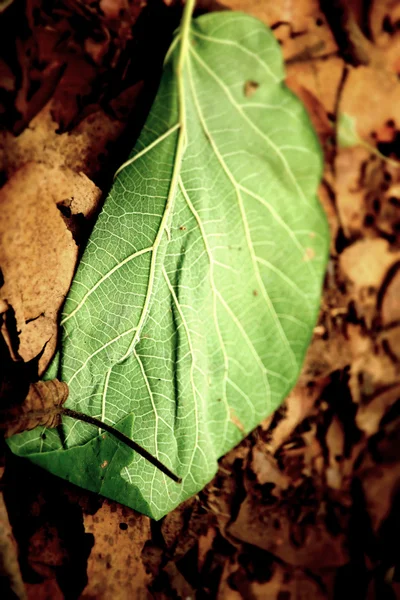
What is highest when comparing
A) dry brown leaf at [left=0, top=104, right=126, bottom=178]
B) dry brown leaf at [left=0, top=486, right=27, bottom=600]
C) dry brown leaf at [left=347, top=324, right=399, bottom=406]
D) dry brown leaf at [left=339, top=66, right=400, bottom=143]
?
dry brown leaf at [left=0, top=104, right=126, bottom=178]

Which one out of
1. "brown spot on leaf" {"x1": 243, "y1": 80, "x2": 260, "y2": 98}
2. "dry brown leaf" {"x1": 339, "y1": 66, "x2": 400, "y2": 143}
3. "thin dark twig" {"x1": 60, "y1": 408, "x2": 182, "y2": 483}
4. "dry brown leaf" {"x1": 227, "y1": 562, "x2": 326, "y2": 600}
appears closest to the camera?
"brown spot on leaf" {"x1": 243, "y1": 80, "x2": 260, "y2": 98}

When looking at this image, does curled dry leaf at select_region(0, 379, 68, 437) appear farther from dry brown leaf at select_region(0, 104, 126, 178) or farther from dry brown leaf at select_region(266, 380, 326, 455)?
dry brown leaf at select_region(266, 380, 326, 455)

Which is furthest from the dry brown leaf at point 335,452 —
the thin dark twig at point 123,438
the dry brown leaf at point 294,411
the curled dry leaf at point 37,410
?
the curled dry leaf at point 37,410

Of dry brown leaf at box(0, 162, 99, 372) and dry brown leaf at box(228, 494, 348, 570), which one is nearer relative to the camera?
dry brown leaf at box(0, 162, 99, 372)

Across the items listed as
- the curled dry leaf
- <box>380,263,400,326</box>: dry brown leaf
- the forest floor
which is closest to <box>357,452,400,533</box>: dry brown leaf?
the forest floor

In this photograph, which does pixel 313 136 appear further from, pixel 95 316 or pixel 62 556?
pixel 62 556

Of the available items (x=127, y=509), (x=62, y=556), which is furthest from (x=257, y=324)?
(x=62, y=556)
